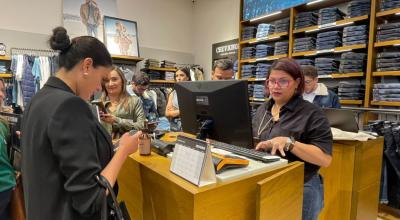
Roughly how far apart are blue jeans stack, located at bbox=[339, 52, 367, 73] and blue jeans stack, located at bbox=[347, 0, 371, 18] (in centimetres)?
50

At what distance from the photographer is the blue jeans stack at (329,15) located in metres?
3.73

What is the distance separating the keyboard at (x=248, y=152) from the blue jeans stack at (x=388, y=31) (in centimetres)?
286

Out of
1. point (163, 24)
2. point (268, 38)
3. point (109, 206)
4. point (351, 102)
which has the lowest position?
point (109, 206)

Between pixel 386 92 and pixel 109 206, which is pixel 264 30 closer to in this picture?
pixel 386 92

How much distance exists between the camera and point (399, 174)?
2.92 metres

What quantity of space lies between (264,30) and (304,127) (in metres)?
3.64

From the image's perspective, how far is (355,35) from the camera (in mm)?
3500

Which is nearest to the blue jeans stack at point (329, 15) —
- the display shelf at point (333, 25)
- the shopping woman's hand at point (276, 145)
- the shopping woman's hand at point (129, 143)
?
the display shelf at point (333, 25)

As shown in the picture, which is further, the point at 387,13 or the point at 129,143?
the point at 387,13

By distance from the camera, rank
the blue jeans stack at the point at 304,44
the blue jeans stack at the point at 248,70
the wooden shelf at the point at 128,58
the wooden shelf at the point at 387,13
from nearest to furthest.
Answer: the wooden shelf at the point at 387,13 → the blue jeans stack at the point at 304,44 → the blue jeans stack at the point at 248,70 → the wooden shelf at the point at 128,58

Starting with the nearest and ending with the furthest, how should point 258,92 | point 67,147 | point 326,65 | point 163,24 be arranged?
point 67,147
point 326,65
point 258,92
point 163,24

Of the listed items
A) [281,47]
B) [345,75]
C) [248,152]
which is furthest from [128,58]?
[248,152]

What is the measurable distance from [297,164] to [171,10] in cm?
604

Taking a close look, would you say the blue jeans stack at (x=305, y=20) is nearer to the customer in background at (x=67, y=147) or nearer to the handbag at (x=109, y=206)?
the customer in background at (x=67, y=147)
